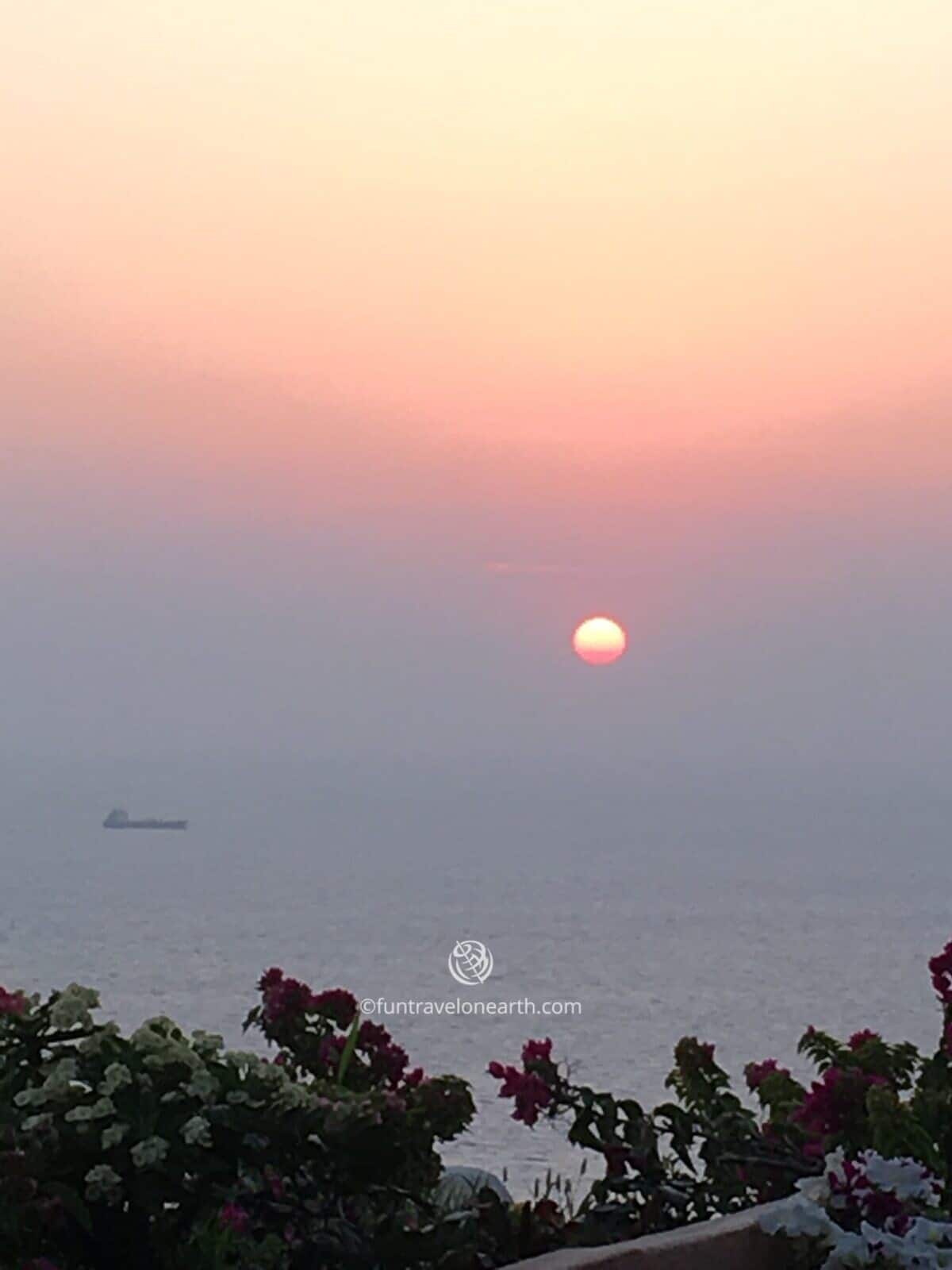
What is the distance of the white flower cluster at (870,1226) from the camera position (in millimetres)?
3715

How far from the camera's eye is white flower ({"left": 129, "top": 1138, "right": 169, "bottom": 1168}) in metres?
3.72

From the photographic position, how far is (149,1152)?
3.74 meters

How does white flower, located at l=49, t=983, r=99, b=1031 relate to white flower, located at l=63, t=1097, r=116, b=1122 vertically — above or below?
above

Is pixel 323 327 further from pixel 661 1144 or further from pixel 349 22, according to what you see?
pixel 661 1144

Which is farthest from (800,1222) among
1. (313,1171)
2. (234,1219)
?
(234,1219)

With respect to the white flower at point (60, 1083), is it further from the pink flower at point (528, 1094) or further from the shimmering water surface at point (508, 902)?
the shimmering water surface at point (508, 902)

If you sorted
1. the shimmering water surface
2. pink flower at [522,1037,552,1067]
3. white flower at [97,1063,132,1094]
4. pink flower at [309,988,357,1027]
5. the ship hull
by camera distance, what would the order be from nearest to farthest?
white flower at [97,1063,132,1094]
pink flower at [522,1037,552,1067]
pink flower at [309,988,357,1027]
the shimmering water surface
the ship hull

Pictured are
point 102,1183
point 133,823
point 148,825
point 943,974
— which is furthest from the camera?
point 133,823

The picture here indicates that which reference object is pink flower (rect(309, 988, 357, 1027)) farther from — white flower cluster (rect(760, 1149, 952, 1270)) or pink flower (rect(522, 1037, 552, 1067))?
white flower cluster (rect(760, 1149, 952, 1270))

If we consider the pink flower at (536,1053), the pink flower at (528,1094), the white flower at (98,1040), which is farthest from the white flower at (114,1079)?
the pink flower at (536,1053)

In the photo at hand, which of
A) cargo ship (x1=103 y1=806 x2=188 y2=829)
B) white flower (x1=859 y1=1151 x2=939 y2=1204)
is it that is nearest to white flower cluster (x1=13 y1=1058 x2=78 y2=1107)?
white flower (x1=859 y1=1151 x2=939 y2=1204)

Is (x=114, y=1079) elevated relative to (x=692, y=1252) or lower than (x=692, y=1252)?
elevated

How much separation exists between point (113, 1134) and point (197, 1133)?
8.0 inches

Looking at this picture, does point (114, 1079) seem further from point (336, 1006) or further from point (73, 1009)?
point (336, 1006)
